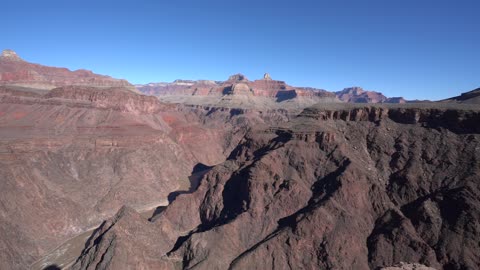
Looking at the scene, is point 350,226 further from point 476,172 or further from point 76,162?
point 76,162

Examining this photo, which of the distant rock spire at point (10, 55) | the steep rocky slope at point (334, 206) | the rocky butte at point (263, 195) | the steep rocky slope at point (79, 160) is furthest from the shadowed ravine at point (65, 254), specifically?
the distant rock spire at point (10, 55)

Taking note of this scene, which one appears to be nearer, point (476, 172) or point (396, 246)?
point (396, 246)

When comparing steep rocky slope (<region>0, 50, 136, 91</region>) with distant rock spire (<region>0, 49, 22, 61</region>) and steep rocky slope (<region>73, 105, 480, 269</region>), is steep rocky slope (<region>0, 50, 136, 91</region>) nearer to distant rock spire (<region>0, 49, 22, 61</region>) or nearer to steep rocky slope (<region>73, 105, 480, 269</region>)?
distant rock spire (<region>0, 49, 22, 61</region>)

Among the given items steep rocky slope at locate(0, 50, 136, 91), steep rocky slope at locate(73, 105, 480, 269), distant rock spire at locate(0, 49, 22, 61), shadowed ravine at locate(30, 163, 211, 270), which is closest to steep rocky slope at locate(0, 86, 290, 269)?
shadowed ravine at locate(30, 163, 211, 270)

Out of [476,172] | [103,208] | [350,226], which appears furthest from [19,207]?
[476,172]

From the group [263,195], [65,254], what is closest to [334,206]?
[263,195]

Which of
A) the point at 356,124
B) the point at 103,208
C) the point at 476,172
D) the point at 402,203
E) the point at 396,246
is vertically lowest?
the point at 103,208
